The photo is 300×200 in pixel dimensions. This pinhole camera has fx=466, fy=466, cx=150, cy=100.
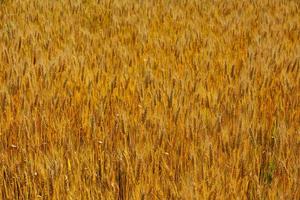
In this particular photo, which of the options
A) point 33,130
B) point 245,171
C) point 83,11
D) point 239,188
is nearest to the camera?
point 239,188

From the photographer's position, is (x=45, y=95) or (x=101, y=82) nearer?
(x=45, y=95)

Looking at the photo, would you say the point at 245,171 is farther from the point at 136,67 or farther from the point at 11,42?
the point at 11,42

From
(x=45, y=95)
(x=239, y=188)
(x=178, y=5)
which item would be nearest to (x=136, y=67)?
(x=45, y=95)

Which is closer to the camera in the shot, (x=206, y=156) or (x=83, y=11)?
(x=206, y=156)

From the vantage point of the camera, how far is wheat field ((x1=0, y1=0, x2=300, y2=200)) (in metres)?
1.27

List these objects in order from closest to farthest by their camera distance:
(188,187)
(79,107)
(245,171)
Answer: (188,187)
(245,171)
(79,107)

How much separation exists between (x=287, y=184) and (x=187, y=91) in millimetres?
841

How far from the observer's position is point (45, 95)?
1.94 m

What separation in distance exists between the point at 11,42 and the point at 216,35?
1.46 metres

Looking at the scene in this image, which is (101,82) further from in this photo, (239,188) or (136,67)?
(239,188)

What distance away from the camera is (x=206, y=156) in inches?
55.4

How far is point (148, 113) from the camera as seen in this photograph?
5.65 ft

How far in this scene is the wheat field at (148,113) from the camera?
127 centimetres

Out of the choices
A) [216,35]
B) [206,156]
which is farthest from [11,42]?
[206,156]
